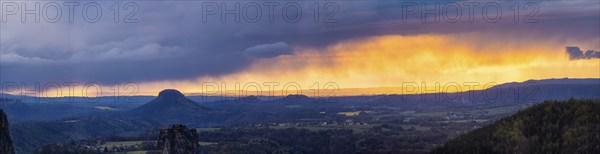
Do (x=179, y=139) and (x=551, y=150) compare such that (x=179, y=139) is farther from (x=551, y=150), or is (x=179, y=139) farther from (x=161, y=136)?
(x=551, y=150)

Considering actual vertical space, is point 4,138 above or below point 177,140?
above

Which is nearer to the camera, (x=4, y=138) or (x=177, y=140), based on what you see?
(x=4, y=138)

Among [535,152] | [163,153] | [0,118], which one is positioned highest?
[0,118]

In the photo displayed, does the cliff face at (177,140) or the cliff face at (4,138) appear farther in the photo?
the cliff face at (177,140)

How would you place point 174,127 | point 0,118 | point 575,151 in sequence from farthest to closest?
point 575,151 → point 174,127 → point 0,118

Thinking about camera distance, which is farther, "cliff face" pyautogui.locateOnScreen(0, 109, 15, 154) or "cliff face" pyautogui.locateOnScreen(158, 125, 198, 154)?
"cliff face" pyautogui.locateOnScreen(158, 125, 198, 154)

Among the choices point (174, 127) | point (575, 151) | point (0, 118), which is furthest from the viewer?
point (575, 151)

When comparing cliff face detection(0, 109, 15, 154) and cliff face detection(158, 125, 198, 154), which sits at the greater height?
cliff face detection(0, 109, 15, 154)

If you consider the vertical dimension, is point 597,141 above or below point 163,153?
below

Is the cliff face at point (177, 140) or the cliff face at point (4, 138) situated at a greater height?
the cliff face at point (4, 138)

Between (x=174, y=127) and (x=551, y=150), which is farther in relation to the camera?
(x=551, y=150)

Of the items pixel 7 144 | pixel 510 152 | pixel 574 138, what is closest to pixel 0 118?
pixel 7 144
